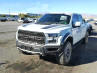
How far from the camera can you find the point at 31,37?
16.2 ft

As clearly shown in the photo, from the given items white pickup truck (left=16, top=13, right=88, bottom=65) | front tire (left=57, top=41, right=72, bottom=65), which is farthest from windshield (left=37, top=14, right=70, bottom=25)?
front tire (left=57, top=41, right=72, bottom=65)

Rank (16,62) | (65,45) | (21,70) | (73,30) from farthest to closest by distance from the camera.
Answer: (73,30) < (16,62) < (65,45) < (21,70)

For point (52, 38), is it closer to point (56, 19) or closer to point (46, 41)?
point (46, 41)

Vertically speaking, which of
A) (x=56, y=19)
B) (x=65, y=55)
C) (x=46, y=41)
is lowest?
(x=65, y=55)

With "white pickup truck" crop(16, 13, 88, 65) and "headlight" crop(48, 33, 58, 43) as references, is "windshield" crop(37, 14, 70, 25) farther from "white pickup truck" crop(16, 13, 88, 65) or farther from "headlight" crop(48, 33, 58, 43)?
"headlight" crop(48, 33, 58, 43)

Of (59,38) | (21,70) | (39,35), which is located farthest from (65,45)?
(21,70)

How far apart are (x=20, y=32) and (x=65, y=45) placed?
1749 millimetres

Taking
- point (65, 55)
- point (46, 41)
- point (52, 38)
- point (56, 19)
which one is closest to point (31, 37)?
point (46, 41)

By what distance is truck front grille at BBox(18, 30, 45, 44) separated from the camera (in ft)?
15.5

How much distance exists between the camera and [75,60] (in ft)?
19.5

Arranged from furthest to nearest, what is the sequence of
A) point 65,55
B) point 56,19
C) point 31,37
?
point 56,19
point 65,55
point 31,37

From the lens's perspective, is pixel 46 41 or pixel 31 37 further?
pixel 31 37

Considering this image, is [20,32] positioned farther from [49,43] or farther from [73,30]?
[73,30]

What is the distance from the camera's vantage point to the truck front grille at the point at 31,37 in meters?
4.72
